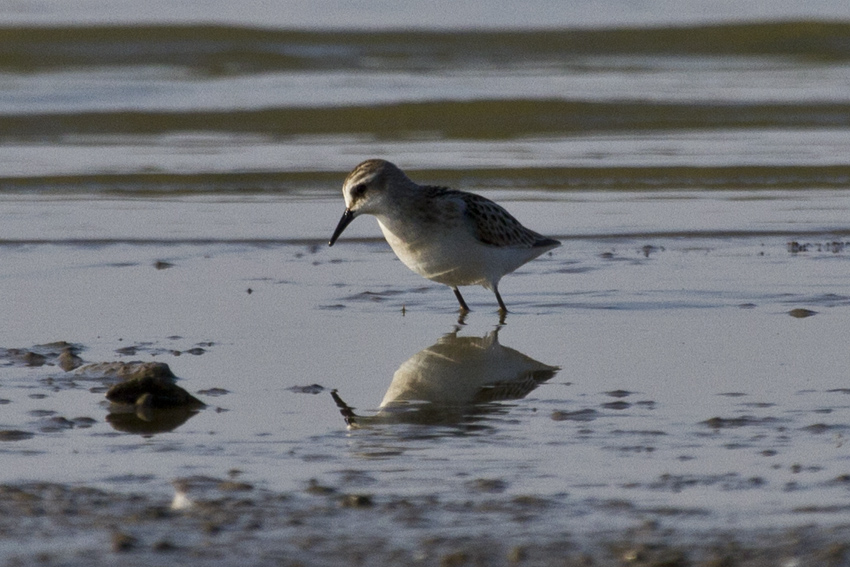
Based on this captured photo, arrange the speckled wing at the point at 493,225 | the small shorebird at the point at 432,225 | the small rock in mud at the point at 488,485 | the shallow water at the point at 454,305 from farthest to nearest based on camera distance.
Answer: the speckled wing at the point at 493,225 → the small shorebird at the point at 432,225 → the shallow water at the point at 454,305 → the small rock in mud at the point at 488,485

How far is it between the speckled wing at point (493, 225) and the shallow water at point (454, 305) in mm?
426

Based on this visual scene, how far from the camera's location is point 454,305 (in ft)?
29.6

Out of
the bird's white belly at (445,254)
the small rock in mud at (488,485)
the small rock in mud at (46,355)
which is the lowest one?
the small rock in mud at (488,485)

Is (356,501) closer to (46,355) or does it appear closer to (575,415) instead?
(575,415)

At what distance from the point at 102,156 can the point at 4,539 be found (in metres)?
13.7

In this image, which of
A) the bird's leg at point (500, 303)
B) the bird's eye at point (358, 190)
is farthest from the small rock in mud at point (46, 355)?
the bird's leg at point (500, 303)

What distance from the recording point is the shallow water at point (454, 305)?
504 centimetres

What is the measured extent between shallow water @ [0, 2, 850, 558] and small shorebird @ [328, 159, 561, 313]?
31 cm

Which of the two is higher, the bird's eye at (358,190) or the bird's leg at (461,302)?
the bird's eye at (358,190)

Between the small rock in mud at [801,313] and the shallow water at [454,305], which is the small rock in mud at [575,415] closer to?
the shallow water at [454,305]

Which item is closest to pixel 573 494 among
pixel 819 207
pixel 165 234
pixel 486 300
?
pixel 486 300

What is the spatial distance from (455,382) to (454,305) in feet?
7.71

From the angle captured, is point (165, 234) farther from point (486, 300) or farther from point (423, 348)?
point (423, 348)

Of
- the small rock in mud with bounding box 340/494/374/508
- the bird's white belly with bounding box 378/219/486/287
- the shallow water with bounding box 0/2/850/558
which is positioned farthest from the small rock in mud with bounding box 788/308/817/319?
the small rock in mud with bounding box 340/494/374/508
